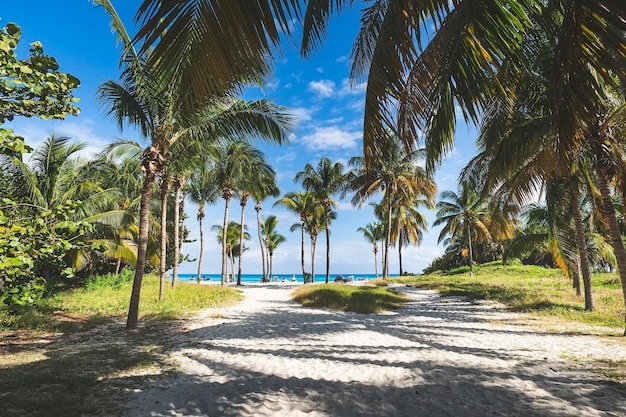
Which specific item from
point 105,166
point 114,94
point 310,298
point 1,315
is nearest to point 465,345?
point 310,298

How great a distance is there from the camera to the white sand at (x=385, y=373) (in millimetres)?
4004

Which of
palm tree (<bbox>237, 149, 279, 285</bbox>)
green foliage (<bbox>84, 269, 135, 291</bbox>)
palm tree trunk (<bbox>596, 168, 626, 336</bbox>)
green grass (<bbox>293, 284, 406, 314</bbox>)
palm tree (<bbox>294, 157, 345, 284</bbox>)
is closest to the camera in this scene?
palm tree trunk (<bbox>596, 168, 626, 336</bbox>)

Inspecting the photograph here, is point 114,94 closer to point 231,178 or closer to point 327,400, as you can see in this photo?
point 327,400

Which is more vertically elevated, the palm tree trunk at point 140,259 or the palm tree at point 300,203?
Result: the palm tree at point 300,203

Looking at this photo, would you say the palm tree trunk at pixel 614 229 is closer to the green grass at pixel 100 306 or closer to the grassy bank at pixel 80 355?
the grassy bank at pixel 80 355

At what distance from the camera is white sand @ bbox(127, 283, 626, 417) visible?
400 centimetres

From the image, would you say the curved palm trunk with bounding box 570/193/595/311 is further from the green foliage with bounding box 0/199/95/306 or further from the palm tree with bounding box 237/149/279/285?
the green foliage with bounding box 0/199/95/306

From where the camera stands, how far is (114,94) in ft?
29.8

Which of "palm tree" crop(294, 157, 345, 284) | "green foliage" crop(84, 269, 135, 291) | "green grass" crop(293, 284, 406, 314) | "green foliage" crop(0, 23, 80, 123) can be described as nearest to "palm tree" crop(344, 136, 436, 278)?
"palm tree" crop(294, 157, 345, 284)

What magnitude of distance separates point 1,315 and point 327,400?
9.64m

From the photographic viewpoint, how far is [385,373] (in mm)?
5328

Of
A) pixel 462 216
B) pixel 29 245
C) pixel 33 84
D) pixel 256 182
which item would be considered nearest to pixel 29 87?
pixel 33 84

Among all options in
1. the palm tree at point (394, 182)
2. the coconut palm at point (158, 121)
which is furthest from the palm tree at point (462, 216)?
the coconut palm at point (158, 121)

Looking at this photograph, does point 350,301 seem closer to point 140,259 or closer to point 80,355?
point 140,259
